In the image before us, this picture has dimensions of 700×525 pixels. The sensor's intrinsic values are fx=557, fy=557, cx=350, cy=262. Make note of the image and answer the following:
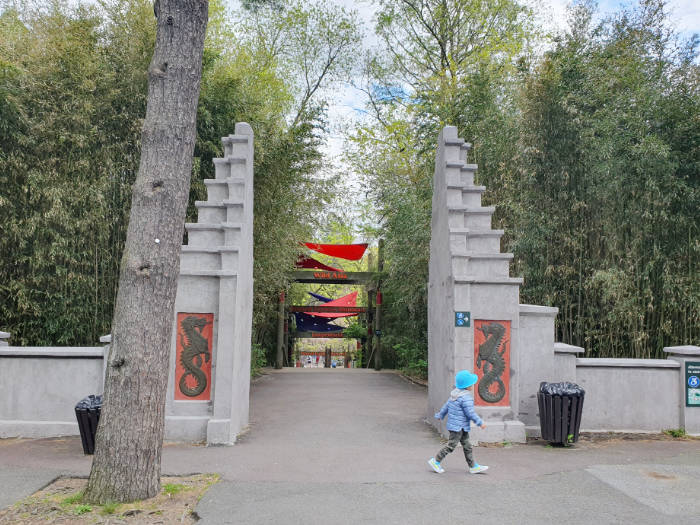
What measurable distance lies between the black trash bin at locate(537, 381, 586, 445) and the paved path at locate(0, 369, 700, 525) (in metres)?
0.22

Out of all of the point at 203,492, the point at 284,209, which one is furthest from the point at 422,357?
the point at 203,492

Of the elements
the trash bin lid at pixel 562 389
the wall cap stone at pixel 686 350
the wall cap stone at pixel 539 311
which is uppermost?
the wall cap stone at pixel 539 311

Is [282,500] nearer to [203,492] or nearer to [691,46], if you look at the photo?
[203,492]

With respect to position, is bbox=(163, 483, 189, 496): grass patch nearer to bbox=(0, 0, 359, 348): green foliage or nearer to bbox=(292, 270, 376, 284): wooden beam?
bbox=(0, 0, 359, 348): green foliage

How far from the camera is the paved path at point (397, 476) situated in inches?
190

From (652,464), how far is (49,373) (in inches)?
317

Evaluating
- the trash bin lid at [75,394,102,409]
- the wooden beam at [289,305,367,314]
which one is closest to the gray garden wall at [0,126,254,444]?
the trash bin lid at [75,394,102,409]

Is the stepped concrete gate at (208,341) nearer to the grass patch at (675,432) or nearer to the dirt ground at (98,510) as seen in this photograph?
the dirt ground at (98,510)

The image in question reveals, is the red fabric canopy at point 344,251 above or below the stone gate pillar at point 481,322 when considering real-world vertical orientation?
above

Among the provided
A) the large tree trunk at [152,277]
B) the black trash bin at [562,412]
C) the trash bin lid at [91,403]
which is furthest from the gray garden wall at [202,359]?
the black trash bin at [562,412]

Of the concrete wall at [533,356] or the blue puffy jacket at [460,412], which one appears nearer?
the blue puffy jacket at [460,412]

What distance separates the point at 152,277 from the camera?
16.6ft

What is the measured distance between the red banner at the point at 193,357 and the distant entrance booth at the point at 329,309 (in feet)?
33.2

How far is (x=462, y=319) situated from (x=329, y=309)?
39.7 ft
